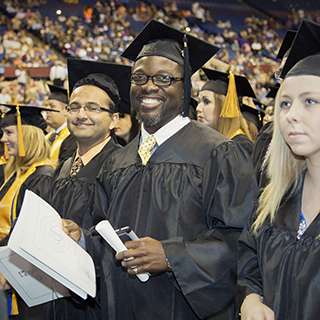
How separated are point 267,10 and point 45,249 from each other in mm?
20642

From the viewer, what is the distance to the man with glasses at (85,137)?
2.58 meters

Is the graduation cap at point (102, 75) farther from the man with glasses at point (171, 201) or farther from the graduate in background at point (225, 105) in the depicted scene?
the graduate in background at point (225, 105)

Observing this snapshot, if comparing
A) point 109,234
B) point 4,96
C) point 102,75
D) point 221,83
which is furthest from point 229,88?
point 4,96

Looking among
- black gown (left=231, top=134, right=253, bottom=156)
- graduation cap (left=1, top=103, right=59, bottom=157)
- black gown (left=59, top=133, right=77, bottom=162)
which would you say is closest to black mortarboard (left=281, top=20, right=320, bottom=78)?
black gown (left=231, top=134, right=253, bottom=156)

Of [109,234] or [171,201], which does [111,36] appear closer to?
[171,201]

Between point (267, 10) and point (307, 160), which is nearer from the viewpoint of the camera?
point (307, 160)

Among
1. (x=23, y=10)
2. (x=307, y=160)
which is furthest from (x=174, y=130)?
(x=23, y=10)

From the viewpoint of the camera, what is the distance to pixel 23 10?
16.6 m

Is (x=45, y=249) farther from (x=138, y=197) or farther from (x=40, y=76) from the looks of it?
(x=40, y=76)

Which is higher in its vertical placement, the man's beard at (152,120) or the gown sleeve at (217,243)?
the man's beard at (152,120)

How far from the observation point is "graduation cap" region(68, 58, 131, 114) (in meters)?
2.91

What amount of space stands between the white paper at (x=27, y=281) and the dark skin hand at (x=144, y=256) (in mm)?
777

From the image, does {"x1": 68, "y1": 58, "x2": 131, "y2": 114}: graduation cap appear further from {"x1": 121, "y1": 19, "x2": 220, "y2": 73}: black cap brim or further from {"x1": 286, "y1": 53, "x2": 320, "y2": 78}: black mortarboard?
{"x1": 286, "y1": 53, "x2": 320, "y2": 78}: black mortarboard

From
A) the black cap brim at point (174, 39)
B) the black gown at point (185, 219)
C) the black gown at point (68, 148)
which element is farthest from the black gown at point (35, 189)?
the black cap brim at point (174, 39)
